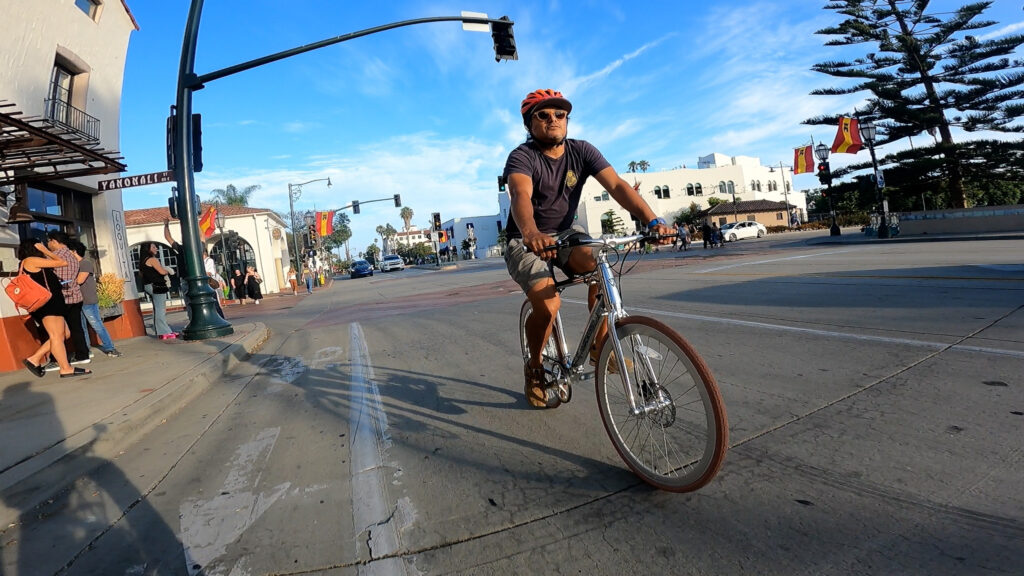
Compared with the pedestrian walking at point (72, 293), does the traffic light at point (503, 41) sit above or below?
above

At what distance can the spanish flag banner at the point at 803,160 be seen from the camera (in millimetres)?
41844

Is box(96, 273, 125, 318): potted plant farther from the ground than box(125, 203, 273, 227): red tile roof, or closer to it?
closer to it

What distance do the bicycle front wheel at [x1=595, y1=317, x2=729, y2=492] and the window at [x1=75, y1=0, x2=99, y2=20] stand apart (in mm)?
11761

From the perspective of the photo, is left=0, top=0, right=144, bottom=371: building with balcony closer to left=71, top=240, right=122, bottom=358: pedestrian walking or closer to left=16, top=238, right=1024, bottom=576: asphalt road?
left=71, top=240, right=122, bottom=358: pedestrian walking

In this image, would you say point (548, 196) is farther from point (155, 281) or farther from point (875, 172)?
point (875, 172)

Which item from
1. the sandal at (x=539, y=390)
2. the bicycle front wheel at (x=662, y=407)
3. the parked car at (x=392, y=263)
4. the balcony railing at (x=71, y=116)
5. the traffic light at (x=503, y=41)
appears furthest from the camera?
the parked car at (x=392, y=263)

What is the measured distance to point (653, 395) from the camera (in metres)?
2.48

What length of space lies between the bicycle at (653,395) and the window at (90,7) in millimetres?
11442

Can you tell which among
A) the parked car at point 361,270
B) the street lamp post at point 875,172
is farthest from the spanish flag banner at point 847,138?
the parked car at point 361,270

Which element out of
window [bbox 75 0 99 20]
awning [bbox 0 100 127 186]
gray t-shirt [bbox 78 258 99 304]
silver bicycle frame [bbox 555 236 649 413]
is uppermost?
window [bbox 75 0 99 20]

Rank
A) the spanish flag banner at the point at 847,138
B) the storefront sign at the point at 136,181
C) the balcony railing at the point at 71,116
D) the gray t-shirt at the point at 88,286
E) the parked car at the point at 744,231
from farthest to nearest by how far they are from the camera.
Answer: the parked car at the point at 744,231, the spanish flag banner at the point at 847,138, the balcony railing at the point at 71,116, the storefront sign at the point at 136,181, the gray t-shirt at the point at 88,286

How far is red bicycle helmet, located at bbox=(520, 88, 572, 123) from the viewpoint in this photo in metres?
3.10

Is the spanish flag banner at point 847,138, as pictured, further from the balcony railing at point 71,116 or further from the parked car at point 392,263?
the parked car at point 392,263

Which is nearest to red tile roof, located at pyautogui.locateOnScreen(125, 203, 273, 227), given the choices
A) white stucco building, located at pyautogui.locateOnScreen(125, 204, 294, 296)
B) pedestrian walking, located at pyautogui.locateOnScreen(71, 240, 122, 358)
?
white stucco building, located at pyautogui.locateOnScreen(125, 204, 294, 296)
